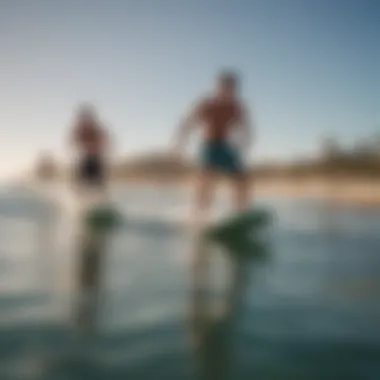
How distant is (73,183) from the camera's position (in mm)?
1280

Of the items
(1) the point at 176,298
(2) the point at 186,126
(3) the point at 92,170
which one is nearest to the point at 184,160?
(2) the point at 186,126

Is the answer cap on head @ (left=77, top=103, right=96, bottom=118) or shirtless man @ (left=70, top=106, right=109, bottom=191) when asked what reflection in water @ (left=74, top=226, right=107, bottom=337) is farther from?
cap on head @ (left=77, top=103, right=96, bottom=118)

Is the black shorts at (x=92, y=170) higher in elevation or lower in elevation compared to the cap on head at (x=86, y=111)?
lower

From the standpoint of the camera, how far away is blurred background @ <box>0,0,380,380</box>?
44.1 inches

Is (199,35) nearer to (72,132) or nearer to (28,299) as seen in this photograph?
(72,132)

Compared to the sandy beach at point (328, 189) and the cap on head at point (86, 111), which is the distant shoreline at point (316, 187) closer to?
the sandy beach at point (328, 189)

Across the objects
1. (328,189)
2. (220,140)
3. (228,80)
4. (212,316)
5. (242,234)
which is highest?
(228,80)

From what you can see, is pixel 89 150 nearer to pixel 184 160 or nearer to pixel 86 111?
pixel 86 111

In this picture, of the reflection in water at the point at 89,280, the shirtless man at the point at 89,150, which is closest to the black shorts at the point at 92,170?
the shirtless man at the point at 89,150

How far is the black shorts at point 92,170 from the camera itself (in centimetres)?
127

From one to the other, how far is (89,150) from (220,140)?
0.31m

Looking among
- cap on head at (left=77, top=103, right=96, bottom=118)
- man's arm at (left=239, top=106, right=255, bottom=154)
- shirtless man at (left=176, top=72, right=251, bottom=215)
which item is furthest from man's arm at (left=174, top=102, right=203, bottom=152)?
cap on head at (left=77, top=103, right=96, bottom=118)

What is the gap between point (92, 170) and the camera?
1269 mm

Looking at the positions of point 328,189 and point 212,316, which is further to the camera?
point 328,189
